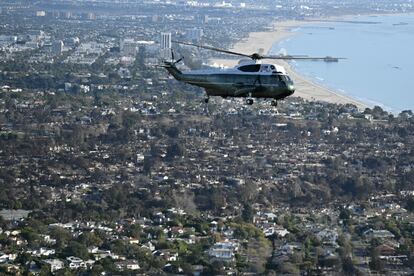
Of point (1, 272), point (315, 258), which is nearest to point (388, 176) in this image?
point (315, 258)

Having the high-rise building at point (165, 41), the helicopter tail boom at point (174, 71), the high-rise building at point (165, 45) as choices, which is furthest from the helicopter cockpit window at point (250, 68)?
the high-rise building at point (165, 41)

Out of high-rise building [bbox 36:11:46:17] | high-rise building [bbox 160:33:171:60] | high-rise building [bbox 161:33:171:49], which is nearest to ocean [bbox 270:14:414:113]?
high-rise building [bbox 160:33:171:60]

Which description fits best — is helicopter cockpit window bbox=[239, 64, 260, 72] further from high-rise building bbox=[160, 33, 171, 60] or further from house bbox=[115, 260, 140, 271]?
high-rise building bbox=[160, 33, 171, 60]

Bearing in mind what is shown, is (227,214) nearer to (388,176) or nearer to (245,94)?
(388,176)

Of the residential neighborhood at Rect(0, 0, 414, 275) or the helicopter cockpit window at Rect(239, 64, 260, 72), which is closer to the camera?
the helicopter cockpit window at Rect(239, 64, 260, 72)

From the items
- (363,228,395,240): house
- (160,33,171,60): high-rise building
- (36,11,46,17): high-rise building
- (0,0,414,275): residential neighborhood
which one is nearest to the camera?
(0,0,414,275): residential neighborhood

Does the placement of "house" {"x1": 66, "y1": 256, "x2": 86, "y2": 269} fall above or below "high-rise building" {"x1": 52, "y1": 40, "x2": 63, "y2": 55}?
above
